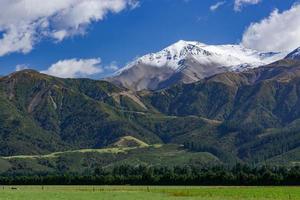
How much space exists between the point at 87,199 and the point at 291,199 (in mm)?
37396

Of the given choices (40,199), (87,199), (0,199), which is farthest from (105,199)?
(0,199)

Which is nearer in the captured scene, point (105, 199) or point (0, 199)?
point (0, 199)

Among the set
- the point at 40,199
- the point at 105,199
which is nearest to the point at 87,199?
the point at 105,199

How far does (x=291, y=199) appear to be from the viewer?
9981cm

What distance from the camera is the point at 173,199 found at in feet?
334

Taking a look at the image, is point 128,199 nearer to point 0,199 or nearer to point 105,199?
point 105,199

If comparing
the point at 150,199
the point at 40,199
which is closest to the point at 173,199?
the point at 150,199

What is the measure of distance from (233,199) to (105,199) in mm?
23799

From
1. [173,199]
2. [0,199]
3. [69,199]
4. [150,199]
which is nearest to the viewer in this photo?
[0,199]

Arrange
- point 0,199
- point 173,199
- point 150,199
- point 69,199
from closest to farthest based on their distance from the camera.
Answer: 1. point 0,199
2. point 69,199
3. point 150,199
4. point 173,199

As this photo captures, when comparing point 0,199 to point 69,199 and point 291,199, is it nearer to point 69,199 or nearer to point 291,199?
point 69,199

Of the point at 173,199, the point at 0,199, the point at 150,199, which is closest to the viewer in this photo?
Answer: the point at 0,199

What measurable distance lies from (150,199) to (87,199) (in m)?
11.4

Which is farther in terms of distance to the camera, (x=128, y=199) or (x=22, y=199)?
(x=128, y=199)
